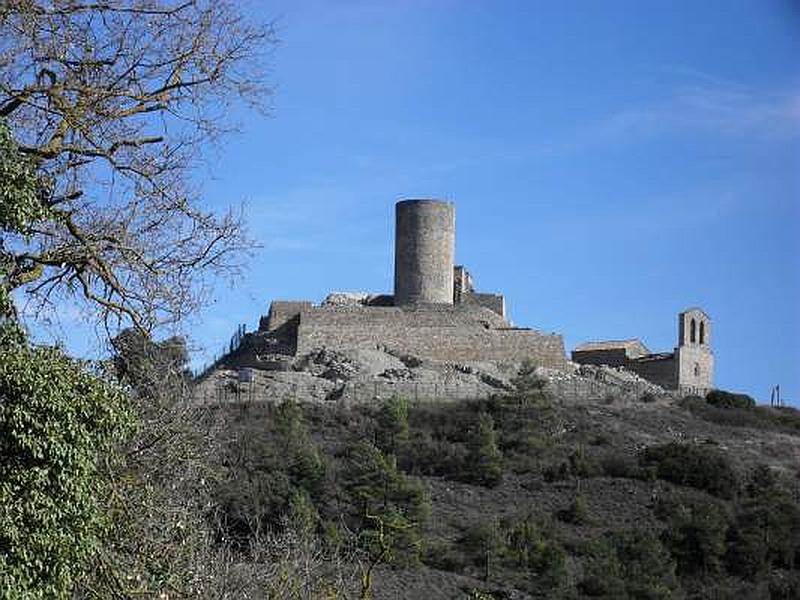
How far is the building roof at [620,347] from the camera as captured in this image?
5544 cm

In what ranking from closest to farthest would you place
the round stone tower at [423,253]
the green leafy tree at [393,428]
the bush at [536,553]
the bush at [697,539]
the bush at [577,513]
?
the bush at [536,553] < the bush at [697,539] < the bush at [577,513] < the green leafy tree at [393,428] < the round stone tower at [423,253]

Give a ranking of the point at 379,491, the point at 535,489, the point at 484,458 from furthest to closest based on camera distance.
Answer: the point at 484,458 < the point at 535,489 < the point at 379,491

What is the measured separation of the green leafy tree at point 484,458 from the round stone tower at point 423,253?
33.4 feet

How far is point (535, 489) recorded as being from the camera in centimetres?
4041

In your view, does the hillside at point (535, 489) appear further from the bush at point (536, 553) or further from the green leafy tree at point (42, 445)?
the green leafy tree at point (42, 445)

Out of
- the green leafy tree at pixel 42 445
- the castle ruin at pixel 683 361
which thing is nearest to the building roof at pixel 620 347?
the castle ruin at pixel 683 361

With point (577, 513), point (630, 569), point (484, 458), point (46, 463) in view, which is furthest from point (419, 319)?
point (46, 463)

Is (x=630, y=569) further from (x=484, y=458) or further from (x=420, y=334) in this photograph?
(x=420, y=334)

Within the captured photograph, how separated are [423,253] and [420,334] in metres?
3.40

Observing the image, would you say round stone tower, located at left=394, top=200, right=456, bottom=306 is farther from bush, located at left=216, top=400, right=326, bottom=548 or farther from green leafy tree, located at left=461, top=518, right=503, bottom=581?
green leafy tree, located at left=461, top=518, right=503, bottom=581

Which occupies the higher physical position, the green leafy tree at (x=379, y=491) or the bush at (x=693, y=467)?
the bush at (x=693, y=467)

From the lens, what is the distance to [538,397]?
44938mm

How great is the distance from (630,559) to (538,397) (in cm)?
1199

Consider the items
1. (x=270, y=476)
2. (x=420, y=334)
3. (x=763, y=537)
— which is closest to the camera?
(x=270, y=476)
